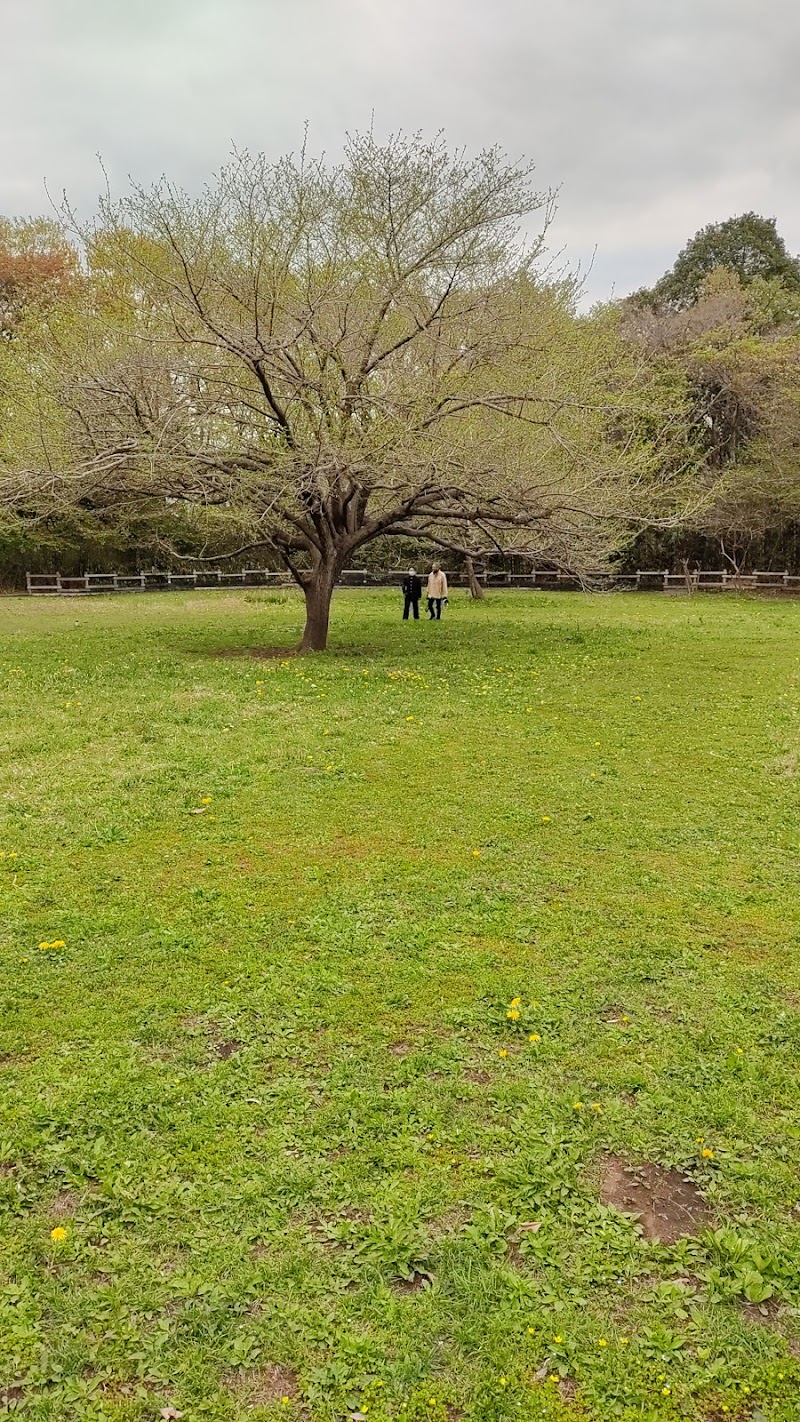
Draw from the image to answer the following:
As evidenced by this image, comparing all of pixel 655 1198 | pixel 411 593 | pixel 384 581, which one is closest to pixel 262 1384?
pixel 655 1198

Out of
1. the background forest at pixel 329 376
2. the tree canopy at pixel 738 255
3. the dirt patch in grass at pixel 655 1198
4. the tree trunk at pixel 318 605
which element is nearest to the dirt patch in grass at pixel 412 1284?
the dirt patch in grass at pixel 655 1198

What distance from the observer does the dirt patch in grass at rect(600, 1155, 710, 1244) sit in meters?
2.74

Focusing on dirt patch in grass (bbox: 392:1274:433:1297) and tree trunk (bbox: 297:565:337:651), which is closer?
dirt patch in grass (bbox: 392:1274:433:1297)

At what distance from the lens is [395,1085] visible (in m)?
3.35

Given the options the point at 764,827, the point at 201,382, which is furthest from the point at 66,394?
the point at 764,827

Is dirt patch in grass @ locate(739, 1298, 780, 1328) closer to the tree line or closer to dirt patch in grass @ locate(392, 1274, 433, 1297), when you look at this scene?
dirt patch in grass @ locate(392, 1274, 433, 1297)

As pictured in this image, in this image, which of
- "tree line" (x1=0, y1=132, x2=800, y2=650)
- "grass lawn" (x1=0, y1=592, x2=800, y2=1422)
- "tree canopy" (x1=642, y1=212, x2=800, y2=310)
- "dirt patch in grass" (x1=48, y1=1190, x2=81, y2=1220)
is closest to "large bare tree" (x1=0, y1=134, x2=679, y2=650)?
"tree line" (x1=0, y1=132, x2=800, y2=650)

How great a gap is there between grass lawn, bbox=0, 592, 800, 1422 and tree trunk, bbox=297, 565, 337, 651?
648 cm

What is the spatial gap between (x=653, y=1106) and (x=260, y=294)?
11319 mm

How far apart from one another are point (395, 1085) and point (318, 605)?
11.3 meters

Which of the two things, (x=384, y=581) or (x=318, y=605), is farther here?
(x=384, y=581)

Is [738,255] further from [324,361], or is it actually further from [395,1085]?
[395,1085]

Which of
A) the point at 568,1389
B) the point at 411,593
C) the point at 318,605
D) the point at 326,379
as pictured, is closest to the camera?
the point at 568,1389

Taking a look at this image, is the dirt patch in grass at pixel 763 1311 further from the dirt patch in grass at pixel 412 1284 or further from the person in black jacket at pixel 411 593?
the person in black jacket at pixel 411 593
